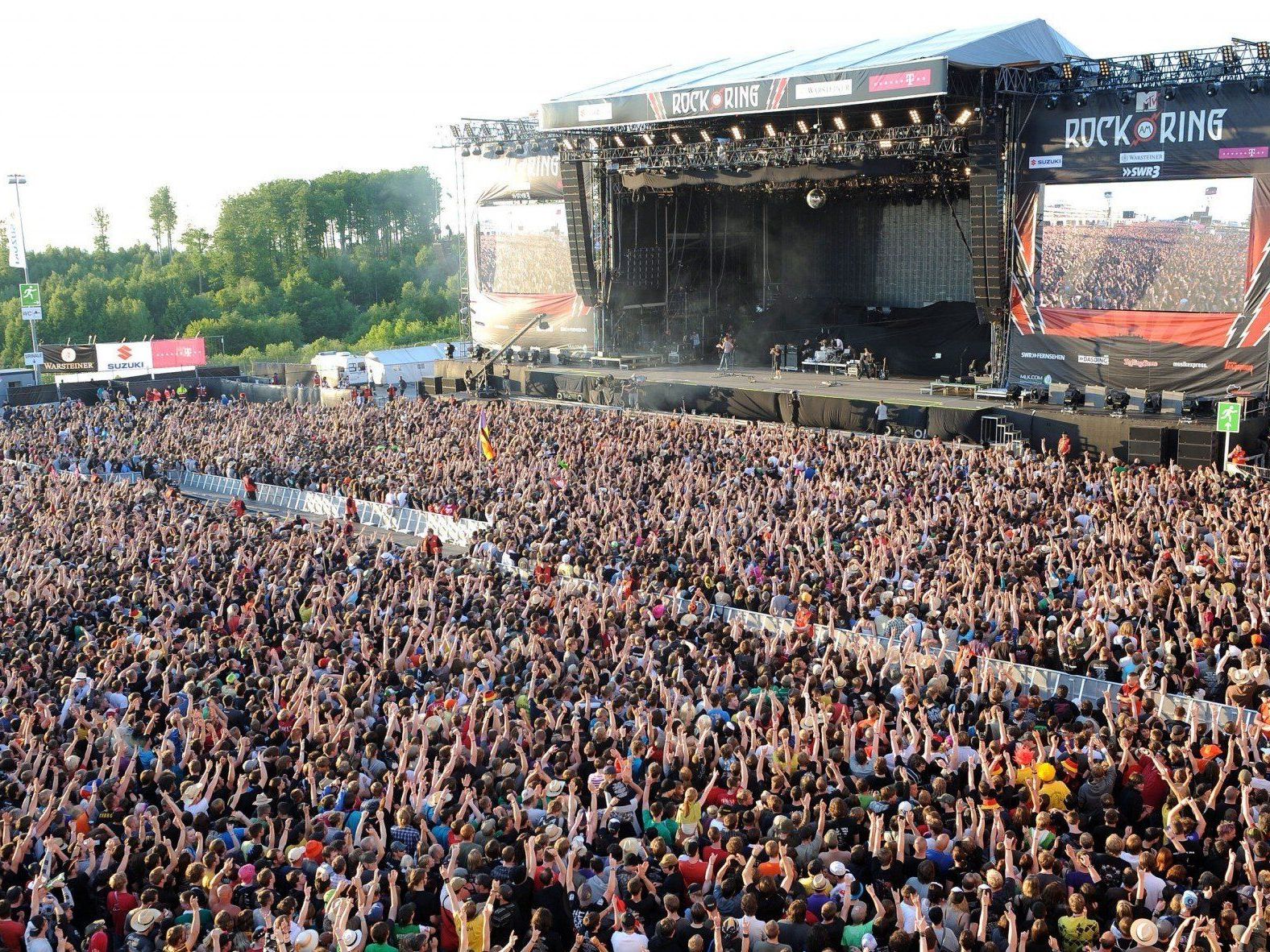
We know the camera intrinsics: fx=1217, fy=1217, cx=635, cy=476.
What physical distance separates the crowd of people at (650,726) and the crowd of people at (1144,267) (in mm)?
7332

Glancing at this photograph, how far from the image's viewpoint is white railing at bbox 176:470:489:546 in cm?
1828

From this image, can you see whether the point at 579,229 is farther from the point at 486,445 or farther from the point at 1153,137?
the point at 1153,137

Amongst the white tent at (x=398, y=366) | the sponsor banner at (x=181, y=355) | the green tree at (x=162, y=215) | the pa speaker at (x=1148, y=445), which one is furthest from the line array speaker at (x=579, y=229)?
the green tree at (x=162, y=215)

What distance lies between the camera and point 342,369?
40844mm

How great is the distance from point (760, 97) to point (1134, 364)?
935 centimetres

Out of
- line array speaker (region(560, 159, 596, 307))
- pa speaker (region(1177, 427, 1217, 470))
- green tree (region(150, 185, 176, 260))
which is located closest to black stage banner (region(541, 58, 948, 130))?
line array speaker (region(560, 159, 596, 307))

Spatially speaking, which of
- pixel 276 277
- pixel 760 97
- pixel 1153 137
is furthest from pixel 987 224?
pixel 276 277

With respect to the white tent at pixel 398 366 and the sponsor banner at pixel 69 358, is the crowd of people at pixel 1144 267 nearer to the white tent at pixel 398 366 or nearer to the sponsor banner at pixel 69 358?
the white tent at pixel 398 366

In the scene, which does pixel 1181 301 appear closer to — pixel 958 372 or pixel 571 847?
pixel 958 372

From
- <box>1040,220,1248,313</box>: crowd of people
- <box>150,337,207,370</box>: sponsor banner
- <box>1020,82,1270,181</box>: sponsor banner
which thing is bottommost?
<box>150,337,207,370</box>: sponsor banner

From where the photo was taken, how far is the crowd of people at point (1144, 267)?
22.7 metres

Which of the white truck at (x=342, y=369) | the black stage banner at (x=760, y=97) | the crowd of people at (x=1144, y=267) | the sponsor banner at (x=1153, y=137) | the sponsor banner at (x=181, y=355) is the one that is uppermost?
the black stage banner at (x=760, y=97)

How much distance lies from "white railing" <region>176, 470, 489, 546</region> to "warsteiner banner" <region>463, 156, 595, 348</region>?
1320 centimetres

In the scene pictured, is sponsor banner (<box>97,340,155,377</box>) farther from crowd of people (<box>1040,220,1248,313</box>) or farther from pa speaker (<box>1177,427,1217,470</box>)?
pa speaker (<box>1177,427,1217,470</box>)
